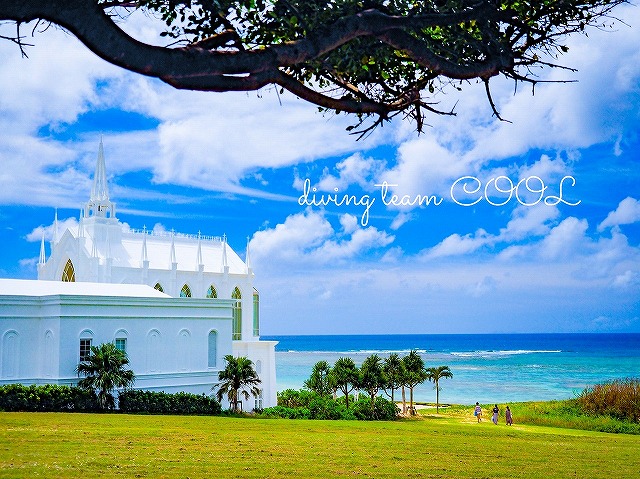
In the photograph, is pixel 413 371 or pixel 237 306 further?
→ pixel 413 371

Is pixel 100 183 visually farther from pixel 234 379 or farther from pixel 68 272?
pixel 234 379

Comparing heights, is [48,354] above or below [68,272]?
below

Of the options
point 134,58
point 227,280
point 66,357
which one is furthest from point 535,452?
point 227,280

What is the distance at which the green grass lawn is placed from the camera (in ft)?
47.3

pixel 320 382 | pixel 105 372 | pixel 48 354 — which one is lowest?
pixel 320 382

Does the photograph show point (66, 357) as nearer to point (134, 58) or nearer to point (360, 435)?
point (360, 435)

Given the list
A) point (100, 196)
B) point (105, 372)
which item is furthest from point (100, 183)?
point (105, 372)

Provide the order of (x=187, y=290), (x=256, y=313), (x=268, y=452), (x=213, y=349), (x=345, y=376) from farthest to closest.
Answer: (x=256, y=313) < (x=345, y=376) < (x=187, y=290) < (x=213, y=349) < (x=268, y=452)

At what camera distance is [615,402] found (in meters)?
43.3

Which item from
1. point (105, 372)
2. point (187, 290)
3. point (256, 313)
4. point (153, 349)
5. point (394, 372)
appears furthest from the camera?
point (394, 372)

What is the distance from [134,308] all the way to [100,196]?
12340 millimetres

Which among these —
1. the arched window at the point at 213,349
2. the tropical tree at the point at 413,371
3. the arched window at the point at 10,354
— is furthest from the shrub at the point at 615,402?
the arched window at the point at 10,354

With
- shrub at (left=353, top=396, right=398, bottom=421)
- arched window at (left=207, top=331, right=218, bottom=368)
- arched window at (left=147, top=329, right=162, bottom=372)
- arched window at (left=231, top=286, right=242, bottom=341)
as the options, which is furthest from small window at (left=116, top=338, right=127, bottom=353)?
arched window at (left=231, top=286, right=242, bottom=341)

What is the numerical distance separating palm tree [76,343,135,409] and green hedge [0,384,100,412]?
0.39 metres
